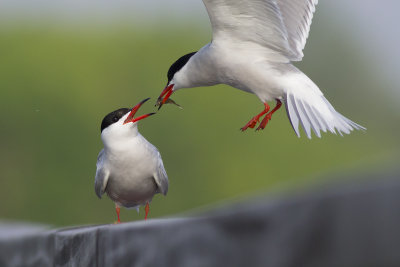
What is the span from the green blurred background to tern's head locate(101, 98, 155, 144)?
19.8 meters

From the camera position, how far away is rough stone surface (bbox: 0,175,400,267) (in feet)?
2.95

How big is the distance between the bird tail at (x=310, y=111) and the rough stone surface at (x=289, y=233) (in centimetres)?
249

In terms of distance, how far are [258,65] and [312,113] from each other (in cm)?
46

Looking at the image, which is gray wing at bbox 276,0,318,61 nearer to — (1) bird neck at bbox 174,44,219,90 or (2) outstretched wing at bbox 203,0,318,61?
(2) outstretched wing at bbox 203,0,318,61

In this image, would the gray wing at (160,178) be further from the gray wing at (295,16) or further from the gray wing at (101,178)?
the gray wing at (295,16)

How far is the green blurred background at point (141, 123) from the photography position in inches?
1022

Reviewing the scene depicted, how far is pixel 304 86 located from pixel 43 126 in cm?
2264

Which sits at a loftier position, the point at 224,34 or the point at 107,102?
the point at 224,34

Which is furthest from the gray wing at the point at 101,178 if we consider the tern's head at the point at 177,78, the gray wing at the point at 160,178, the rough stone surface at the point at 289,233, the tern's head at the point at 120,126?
the rough stone surface at the point at 289,233

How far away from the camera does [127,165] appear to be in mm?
4234

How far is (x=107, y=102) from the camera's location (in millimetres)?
27844

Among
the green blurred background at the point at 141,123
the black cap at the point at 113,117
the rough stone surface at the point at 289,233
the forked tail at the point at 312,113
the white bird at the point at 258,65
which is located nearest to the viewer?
the rough stone surface at the point at 289,233

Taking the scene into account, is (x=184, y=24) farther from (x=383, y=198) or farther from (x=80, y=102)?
(x=383, y=198)

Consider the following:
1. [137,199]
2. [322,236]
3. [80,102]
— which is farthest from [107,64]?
[322,236]
